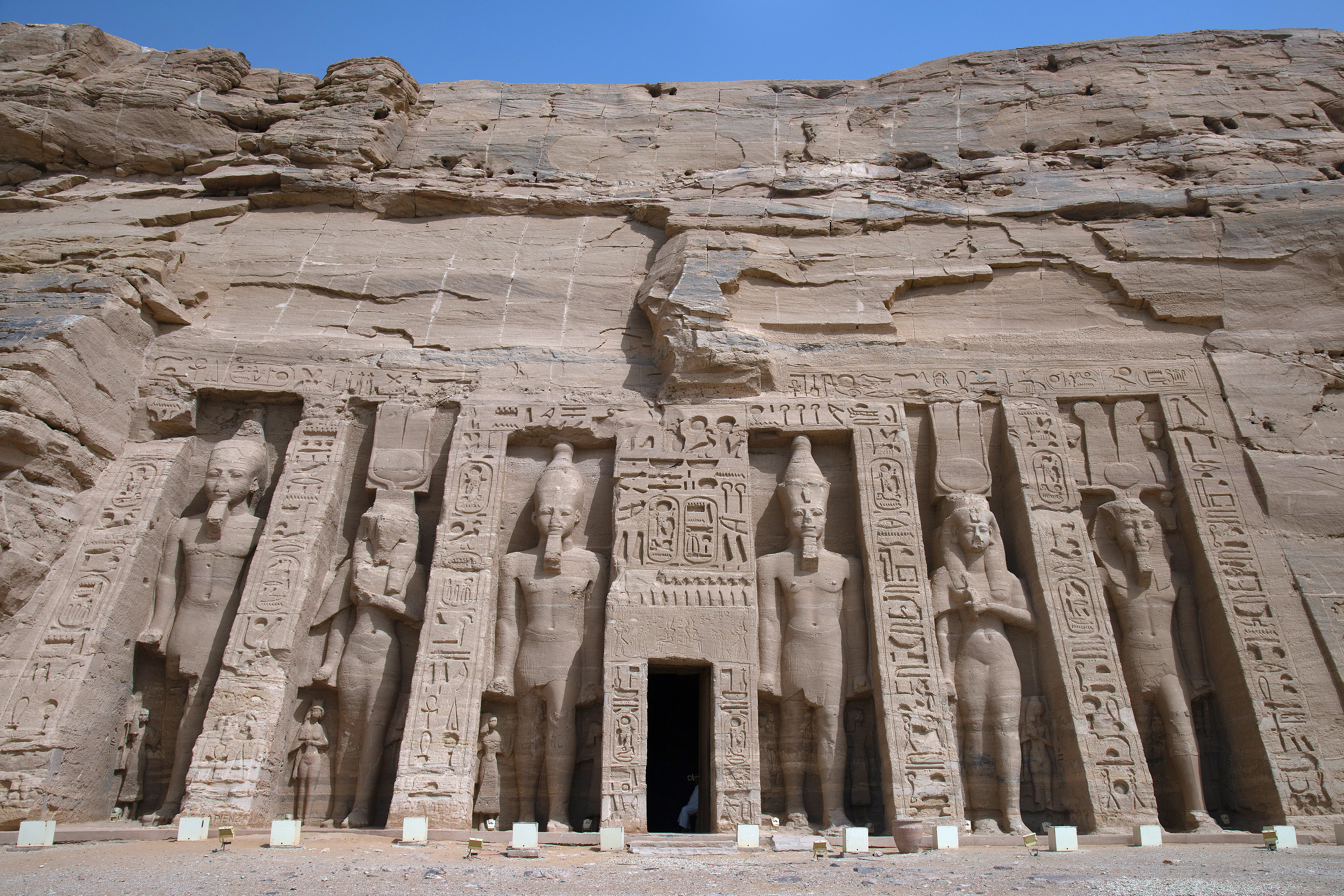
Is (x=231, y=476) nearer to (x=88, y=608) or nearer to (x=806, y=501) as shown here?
→ (x=88, y=608)

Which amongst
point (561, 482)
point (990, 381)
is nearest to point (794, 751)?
point (561, 482)

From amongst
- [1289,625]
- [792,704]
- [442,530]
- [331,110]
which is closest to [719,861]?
[792,704]

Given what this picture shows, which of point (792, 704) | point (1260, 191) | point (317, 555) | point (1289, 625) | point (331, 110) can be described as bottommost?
point (792, 704)

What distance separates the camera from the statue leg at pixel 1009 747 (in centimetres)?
736

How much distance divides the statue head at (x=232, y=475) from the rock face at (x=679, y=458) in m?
0.04

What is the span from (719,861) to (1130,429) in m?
5.80

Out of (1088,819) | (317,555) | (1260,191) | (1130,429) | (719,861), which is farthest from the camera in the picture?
(1260,191)

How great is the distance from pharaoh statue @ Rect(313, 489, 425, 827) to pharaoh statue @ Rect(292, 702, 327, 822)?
139 millimetres

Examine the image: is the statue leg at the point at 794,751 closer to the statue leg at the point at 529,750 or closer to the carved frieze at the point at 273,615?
the statue leg at the point at 529,750

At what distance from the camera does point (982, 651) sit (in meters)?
7.92

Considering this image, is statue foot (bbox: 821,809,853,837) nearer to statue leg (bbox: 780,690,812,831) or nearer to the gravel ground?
statue leg (bbox: 780,690,812,831)

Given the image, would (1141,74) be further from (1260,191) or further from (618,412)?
(618,412)

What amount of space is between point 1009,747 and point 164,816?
663 centimetres

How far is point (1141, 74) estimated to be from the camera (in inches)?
474
